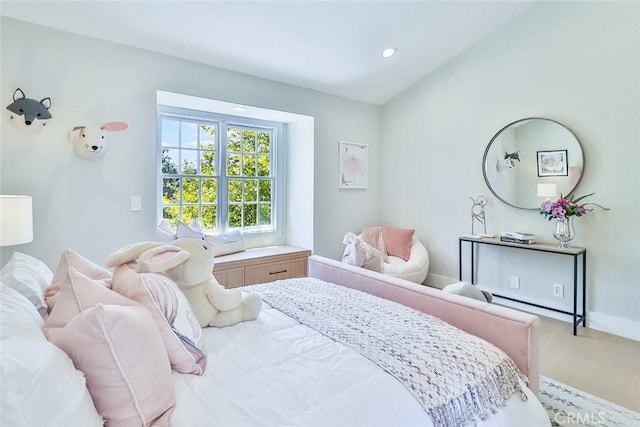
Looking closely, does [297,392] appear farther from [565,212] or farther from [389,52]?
[389,52]

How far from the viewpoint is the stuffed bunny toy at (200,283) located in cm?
140

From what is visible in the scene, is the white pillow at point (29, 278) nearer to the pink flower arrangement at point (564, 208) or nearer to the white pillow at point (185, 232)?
the white pillow at point (185, 232)

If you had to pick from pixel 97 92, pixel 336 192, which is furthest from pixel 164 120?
pixel 336 192

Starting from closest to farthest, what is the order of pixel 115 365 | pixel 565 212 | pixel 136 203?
pixel 115 365 → pixel 136 203 → pixel 565 212

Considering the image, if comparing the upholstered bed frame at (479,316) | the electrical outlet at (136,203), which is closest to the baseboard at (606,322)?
the upholstered bed frame at (479,316)

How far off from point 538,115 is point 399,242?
193cm

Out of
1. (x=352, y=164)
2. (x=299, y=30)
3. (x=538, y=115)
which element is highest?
(x=299, y=30)

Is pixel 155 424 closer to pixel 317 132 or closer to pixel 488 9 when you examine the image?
pixel 317 132

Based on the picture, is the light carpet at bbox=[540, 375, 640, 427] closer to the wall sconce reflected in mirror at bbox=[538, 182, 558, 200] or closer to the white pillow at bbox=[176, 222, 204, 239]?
the wall sconce reflected in mirror at bbox=[538, 182, 558, 200]

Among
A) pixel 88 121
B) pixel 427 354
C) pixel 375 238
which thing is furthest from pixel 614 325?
pixel 88 121

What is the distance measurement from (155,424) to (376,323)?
0.96m

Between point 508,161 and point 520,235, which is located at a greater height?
point 508,161

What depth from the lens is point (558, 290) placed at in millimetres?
3258

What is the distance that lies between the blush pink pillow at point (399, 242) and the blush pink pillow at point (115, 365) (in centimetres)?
343
